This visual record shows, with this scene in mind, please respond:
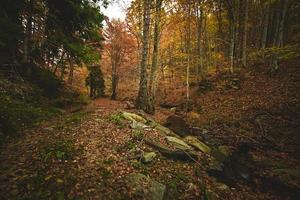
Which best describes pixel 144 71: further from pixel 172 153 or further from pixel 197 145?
pixel 172 153

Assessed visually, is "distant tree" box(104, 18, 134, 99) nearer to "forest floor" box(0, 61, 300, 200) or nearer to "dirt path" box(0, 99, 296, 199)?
"forest floor" box(0, 61, 300, 200)

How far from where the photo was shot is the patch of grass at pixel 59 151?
203 inches

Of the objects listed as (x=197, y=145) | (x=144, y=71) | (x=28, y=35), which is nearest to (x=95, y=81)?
(x=144, y=71)

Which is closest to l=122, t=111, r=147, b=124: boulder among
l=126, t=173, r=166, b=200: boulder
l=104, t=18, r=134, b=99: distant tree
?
l=126, t=173, r=166, b=200: boulder

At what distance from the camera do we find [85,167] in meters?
5.04

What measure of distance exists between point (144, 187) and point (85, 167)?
154 centimetres

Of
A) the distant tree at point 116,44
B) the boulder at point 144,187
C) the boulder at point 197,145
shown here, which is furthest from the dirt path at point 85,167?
the distant tree at point 116,44

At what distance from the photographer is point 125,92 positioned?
2577 cm

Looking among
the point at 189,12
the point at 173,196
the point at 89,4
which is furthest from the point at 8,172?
the point at 189,12

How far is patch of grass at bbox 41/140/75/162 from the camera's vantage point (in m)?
5.16

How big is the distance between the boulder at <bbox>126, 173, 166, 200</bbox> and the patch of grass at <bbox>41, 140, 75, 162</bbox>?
5.66 feet

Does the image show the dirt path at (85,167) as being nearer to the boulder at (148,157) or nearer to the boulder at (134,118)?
the boulder at (148,157)

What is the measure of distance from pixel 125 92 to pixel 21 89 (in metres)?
18.1

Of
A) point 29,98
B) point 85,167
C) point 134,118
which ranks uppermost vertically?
point 29,98
